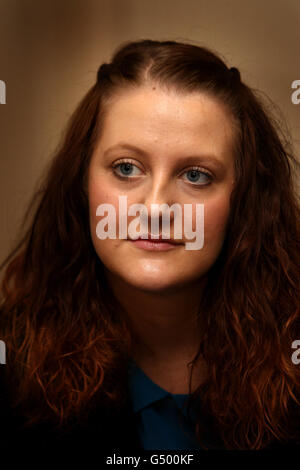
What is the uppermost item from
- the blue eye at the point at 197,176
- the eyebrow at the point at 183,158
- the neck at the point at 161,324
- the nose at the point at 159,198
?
the eyebrow at the point at 183,158

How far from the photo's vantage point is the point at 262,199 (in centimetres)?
122

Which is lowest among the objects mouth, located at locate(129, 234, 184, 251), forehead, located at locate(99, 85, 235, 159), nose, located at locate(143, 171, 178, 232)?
mouth, located at locate(129, 234, 184, 251)

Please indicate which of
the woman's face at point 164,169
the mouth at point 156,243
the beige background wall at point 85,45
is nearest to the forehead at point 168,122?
the woman's face at point 164,169

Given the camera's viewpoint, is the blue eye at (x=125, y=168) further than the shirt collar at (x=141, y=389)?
No

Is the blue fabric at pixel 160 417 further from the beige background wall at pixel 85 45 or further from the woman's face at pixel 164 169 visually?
the beige background wall at pixel 85 45

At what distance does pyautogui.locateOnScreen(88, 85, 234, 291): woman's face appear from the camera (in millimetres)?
1060

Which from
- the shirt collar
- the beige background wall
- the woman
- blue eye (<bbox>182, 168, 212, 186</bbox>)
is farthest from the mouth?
the beige background wall

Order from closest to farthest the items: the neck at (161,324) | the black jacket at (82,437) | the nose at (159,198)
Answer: the nose at (159,198) < the black jacket at (82,437) < the neck at (161,324)

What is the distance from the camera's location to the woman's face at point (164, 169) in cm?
106

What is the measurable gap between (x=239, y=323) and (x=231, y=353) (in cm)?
7

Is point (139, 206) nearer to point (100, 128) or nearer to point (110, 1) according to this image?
point (100, 128)

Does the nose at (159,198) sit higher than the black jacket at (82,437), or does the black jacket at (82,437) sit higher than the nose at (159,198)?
the nose at (159,198)

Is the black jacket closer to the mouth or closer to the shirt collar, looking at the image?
the shirt collar

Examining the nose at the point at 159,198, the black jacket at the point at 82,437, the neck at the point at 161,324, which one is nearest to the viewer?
the nose at the point at 159,198
